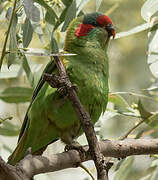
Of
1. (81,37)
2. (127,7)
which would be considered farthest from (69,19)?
(127,7)

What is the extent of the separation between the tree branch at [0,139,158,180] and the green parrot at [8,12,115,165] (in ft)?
0.97

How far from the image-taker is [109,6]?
424cm

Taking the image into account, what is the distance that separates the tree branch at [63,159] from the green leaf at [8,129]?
809mm

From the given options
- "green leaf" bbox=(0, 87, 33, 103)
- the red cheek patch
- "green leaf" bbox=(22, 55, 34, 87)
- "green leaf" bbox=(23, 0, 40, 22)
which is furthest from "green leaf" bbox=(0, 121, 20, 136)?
"green leaf" bbox=(23, 0, 40, 22)

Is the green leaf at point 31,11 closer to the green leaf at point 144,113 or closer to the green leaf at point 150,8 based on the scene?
the green leaf at point 150,8

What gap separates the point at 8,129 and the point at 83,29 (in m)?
0.94

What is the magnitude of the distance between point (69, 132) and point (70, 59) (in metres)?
0.49

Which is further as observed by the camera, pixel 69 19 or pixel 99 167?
pixel 69 19

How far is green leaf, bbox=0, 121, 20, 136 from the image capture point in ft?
10.0

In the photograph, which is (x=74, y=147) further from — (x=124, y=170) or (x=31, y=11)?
(x=31, y=11)

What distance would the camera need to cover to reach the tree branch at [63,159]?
1866mm

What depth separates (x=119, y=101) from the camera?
3.08 meters

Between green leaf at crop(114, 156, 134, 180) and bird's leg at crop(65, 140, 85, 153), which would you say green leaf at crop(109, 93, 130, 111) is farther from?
bird's leg at crop(65, 140, 85, 153)

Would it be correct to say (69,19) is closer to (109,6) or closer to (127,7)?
(109,6)
